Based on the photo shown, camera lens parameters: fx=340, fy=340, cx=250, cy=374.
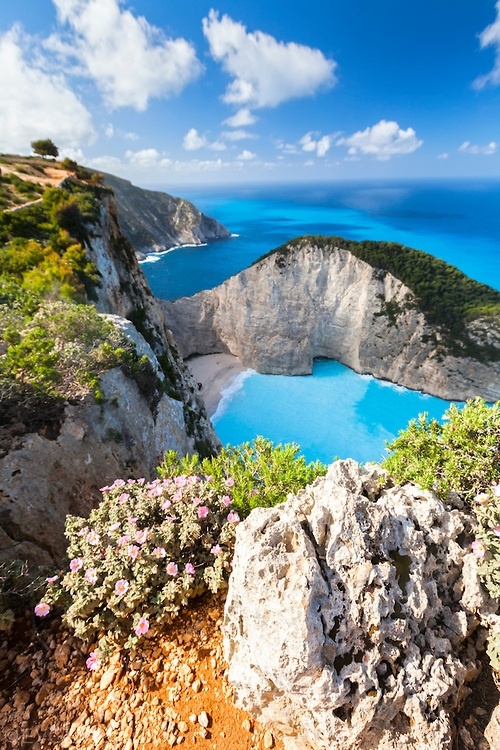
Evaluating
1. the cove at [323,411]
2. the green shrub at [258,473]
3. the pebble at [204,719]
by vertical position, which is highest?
the green shrub at [258,473]

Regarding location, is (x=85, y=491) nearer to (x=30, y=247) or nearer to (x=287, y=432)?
(x=30, y=247)

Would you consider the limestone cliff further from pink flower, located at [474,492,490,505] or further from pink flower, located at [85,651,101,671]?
pink flower, located at [474,492,490,505]

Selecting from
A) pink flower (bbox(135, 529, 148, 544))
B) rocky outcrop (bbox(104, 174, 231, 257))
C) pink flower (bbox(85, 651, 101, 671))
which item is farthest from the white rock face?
rocky outcrop (bbox(104, 174, 231, 257))

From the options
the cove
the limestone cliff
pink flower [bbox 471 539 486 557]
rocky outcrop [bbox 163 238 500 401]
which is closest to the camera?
pink flower [bbox 471 539 486 557]

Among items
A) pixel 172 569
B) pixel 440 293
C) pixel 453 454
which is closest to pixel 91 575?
pixel 172 569

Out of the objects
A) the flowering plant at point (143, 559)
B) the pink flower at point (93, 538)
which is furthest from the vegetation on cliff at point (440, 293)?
the pink flower at point (93, 538)

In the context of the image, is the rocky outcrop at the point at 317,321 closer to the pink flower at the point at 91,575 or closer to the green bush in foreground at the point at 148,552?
the green bush in foreground at the point at 148,552

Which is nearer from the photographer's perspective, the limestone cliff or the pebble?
the pebble

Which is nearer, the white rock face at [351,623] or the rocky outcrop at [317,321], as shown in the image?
the white rock face at [351,623]
